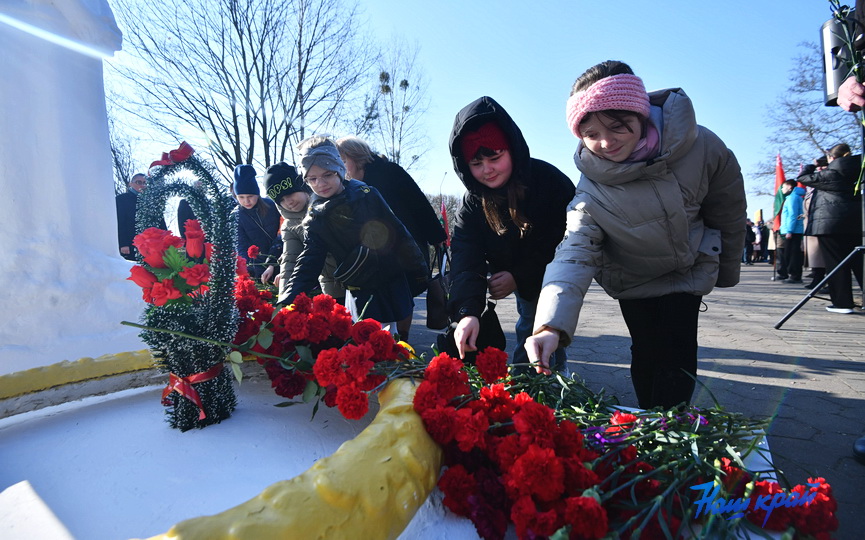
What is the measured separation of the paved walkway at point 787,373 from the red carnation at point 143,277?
1431 mm

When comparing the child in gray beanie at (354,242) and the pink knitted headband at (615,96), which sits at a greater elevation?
the pink knitted headband at (615,96)

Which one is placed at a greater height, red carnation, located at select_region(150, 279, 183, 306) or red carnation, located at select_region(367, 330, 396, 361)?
red carnation, located at select_region(150, 279, 183, 306)

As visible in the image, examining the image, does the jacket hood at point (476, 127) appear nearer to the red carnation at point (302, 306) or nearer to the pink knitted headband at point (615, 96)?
the pink knitted headband at point (615, 96)

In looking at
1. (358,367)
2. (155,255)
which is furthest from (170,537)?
(155,255)

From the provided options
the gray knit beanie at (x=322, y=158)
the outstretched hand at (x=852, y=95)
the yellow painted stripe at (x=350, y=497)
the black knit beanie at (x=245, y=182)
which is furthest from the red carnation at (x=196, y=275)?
the black knit beanie at (x=245, y=182)

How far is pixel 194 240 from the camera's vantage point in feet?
3.98

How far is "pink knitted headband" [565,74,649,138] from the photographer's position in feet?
5.27

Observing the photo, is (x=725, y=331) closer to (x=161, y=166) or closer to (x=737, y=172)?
(x=737, y=172)

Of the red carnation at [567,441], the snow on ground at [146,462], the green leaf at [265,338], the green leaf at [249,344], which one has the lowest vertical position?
the snow on ground at [146,462]

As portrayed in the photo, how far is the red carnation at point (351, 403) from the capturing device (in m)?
1.04

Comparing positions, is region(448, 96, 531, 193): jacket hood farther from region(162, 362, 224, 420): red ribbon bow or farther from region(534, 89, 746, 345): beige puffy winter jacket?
region(162, 362, 224, 420): red ribbon bow

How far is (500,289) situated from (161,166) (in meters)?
1.61

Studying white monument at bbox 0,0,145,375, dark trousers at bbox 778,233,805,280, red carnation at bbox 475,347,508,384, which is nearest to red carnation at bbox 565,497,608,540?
red carnation at bbox 475,347,508,384

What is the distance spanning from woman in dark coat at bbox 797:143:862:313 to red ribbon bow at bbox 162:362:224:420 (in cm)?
663
